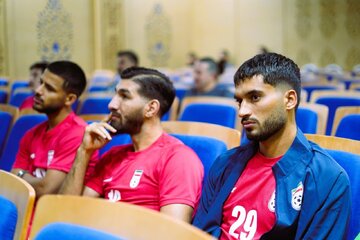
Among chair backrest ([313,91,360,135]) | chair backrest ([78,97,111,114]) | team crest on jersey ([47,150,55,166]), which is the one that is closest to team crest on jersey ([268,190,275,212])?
team crest on jersey ([47,150,55,166])

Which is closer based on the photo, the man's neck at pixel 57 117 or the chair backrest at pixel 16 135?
the man's neck at pixel 57 117

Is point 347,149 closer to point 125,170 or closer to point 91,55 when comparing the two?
point 125,170

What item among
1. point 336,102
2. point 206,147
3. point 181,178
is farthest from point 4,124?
point 336,102

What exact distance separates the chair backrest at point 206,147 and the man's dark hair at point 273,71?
55cm

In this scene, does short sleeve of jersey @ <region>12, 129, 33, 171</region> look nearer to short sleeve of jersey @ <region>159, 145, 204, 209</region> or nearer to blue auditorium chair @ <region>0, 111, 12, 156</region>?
blue auditorium chair @ <region>0, 111, 12, 156</region>

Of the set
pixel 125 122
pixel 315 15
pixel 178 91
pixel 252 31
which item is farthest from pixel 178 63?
pixel 125 122

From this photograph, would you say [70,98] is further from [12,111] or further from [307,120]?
[307,120]

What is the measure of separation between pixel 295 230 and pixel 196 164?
624mm

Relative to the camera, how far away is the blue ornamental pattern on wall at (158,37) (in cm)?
1091

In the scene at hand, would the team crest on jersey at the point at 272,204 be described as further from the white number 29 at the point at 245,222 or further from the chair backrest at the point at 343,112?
the chair backrest at the point at 343,112

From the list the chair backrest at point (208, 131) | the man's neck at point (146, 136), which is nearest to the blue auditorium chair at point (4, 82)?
the chair backrest at point (208, 131)

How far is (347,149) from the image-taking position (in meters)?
2.09

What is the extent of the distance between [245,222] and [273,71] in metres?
0.49

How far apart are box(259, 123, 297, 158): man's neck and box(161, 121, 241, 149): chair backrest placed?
58cm
